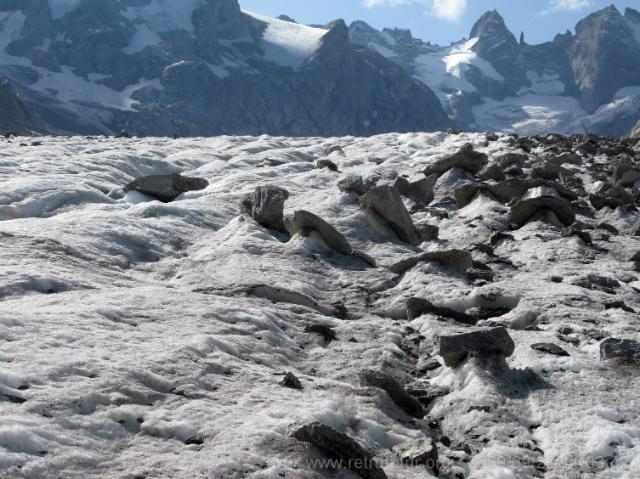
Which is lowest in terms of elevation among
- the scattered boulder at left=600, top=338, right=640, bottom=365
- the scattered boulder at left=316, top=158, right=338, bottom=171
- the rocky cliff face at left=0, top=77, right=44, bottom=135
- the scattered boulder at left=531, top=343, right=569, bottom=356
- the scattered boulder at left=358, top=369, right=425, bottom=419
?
the rocky cliff face at left=0, top=77, right=44, bottom=135

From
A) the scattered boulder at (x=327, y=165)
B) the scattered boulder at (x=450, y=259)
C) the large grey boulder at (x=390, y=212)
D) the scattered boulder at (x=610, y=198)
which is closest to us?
the scattered boulder at (x=450, y=259)

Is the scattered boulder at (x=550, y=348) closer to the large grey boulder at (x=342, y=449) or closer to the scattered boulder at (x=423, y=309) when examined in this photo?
the scattered boulder at (x=423, y=309)

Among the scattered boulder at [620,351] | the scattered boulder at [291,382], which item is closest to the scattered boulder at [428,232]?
the scattered boulder at [620,351]

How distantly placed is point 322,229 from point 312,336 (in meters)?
5.55

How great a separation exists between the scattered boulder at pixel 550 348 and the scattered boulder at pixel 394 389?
7.27ft

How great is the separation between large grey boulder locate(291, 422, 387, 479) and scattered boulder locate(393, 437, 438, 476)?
0.45 metres

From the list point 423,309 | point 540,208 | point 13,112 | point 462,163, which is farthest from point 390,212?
point 13,112

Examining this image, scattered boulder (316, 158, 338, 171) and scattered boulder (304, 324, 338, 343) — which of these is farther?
scattered boulder (316, 158, 338, 171)

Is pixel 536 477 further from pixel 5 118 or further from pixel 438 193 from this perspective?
pixel 5 118

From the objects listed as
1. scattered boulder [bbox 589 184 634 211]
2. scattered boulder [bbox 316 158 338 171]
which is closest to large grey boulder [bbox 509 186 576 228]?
scattered boulder [bbox 589 184 634 211]

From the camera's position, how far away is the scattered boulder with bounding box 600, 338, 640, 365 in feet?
29.5

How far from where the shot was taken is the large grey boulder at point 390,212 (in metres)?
18.0

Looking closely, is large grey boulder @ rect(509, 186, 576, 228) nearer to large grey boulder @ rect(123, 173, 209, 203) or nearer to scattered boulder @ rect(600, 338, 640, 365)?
scattered boulder @ rect(600, 338, 640, 365)

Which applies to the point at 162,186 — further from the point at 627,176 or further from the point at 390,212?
the point at 627,176
